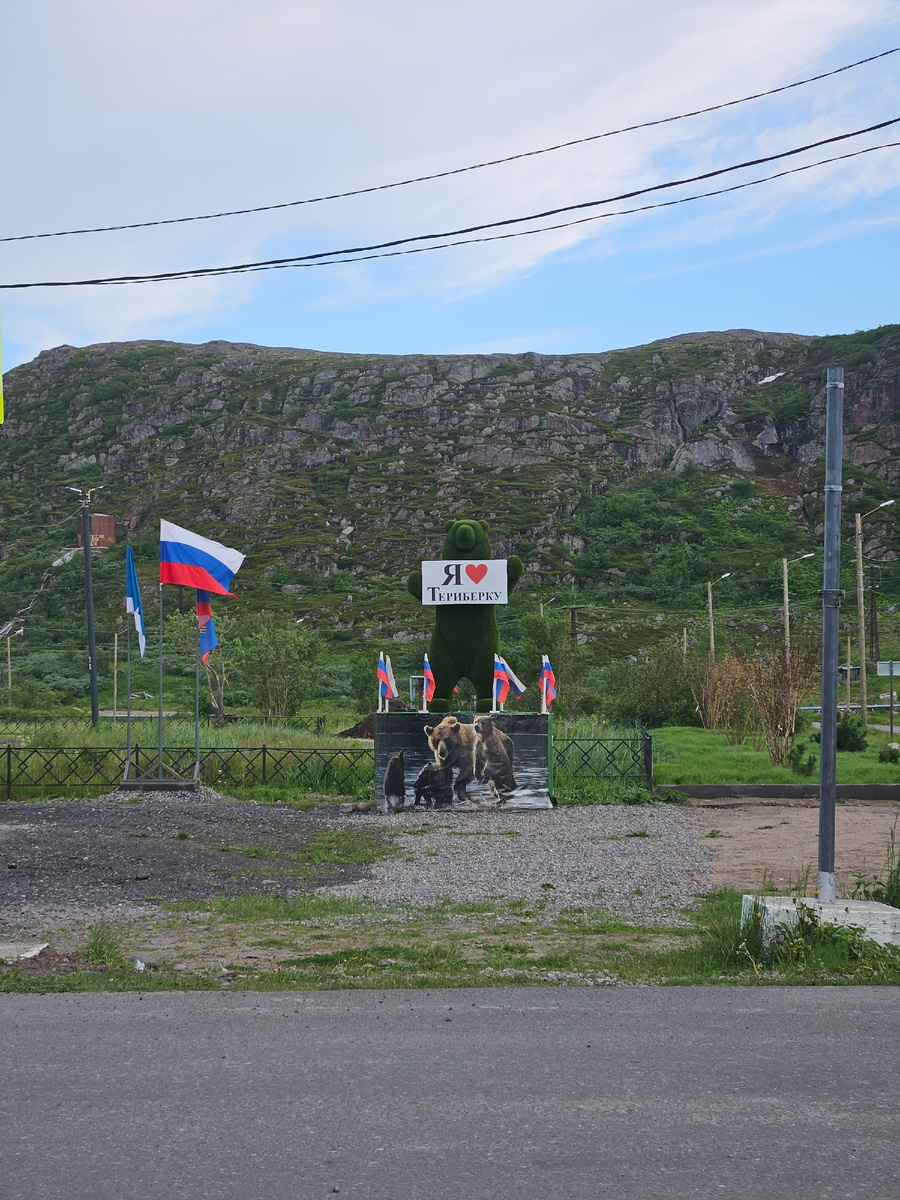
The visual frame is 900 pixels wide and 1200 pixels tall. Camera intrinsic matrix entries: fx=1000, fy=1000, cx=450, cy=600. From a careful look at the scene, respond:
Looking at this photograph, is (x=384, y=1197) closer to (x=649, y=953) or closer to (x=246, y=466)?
(x=649, y=953)

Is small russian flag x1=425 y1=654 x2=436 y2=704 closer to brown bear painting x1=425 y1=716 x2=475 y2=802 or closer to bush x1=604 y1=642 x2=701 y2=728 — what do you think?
brown bear painting x1=425 y1=716 x2=475 y2=802

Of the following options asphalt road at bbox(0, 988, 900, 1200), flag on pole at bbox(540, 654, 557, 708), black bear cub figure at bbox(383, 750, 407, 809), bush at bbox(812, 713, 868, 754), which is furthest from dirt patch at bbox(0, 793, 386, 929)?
bush at bbox(812, 713, 868, 754)

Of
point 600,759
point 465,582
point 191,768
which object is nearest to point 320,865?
point 465,582

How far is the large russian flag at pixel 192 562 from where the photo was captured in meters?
16.9

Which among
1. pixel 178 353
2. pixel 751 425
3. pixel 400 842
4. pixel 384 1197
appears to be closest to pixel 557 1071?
pixel 384 1197

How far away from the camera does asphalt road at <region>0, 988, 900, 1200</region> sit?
3711 millimetres

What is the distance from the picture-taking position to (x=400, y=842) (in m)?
13.7

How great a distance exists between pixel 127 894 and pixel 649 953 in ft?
17.6

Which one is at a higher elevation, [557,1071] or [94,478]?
[94,478]

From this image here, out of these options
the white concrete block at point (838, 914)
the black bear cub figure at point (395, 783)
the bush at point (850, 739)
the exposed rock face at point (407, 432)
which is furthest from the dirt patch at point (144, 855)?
the exposed rock face at point (407, 432)

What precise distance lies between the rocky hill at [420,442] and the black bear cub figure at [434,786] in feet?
259

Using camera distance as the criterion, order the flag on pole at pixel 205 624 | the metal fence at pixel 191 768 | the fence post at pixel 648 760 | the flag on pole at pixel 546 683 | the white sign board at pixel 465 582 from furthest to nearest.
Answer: the metal fence at pixel 191 768, the fence post at pixel 648 760, the flag on pole at pixel 546 683, the white sign board at pixel 465 582, the flag on pole at pixel 205 624

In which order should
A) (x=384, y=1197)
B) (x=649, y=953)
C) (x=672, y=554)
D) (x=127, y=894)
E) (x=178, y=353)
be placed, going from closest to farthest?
(x=384, y=1197) < (x=649, y=953) < (x=127, y=894) < (x=672, y=554) < (x=178, y=353)

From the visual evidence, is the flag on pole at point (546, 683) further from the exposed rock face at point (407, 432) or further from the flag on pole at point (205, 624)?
the exposed rock face at point (407, 432)
